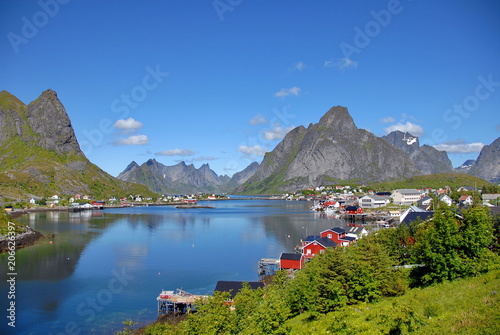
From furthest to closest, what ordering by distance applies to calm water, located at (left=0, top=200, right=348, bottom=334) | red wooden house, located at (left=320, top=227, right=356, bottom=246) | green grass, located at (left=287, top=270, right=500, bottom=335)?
red wooden house, located at (left=320, top=227, right=356, bottom=246) < calm water, located at (left=0, top=200, right=348, bottom=334) < green grass, located at (left=287, top=270, right=500, bottom=335)

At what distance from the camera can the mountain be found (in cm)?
13675

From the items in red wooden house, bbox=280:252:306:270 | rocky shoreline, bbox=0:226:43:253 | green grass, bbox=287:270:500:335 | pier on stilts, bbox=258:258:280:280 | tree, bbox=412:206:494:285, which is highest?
tree, bbox=412:206:494:285

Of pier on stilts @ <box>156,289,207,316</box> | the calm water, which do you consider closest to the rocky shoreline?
the calm water

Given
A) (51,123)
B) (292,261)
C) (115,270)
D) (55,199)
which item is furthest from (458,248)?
(51,123)

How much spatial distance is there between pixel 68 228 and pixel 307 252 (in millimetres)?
50360

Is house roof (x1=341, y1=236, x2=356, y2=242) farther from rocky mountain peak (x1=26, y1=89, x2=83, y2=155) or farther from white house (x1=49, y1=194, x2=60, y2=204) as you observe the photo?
rocky mountain peak (x1=26, y1=89, x2=83, y2=155)

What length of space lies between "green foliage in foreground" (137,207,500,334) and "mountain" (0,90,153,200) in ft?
425

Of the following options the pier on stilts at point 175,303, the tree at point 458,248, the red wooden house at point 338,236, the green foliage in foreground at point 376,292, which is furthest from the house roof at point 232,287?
the red wooden house at point 338,236

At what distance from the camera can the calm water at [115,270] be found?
24.6 m

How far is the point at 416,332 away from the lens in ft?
33.3

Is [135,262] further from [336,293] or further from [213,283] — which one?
[336,293]

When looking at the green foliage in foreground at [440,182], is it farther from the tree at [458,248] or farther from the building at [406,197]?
the tree at [458,248]

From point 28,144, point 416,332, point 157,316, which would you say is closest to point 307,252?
point 157,316

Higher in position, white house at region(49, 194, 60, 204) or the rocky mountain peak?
the rocky mountain peak
